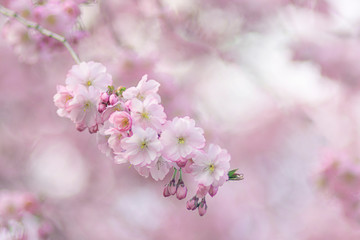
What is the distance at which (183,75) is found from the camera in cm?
478

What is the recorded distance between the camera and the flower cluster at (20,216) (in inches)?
84.4

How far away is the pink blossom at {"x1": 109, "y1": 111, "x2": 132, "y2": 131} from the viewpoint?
3.21ft

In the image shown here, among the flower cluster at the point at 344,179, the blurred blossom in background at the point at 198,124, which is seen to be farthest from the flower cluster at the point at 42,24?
the flower cluster at the point at 344,179

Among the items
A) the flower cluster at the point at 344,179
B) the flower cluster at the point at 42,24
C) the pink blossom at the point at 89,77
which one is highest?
the flower cluster at the point at 344,179

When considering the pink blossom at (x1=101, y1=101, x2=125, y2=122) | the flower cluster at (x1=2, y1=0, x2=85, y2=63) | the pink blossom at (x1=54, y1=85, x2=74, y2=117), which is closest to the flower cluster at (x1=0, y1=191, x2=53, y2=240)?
the flower cluster at (x1=2, y1=0, x2=85, y2=63)

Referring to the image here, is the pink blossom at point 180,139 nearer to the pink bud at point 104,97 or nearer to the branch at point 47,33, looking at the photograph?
the pink bud at point 104,97

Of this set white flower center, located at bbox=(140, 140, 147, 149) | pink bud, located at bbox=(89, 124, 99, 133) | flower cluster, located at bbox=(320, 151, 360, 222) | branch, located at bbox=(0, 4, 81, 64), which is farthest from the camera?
flower cluster, located at bbox=(320, 151, 360, 222)

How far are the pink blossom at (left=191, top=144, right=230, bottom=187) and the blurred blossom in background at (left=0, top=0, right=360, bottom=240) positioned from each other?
92cm

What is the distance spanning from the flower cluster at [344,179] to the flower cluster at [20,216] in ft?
5.38

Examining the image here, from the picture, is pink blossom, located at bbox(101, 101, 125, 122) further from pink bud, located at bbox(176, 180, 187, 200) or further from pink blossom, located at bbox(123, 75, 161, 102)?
pink bud, located at bbox(176, 180, 187, 200)

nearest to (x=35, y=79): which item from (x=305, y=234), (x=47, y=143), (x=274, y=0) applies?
(x=47, y=143)

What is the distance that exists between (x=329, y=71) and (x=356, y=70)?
291 millimetres

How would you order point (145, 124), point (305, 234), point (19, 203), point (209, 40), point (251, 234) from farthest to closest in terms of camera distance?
point (305, 234) → point (251, 234) → point (209, 40) → point (19, 203) → point (145, 124)

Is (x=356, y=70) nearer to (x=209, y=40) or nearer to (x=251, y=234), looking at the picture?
(x=209, y=40)
